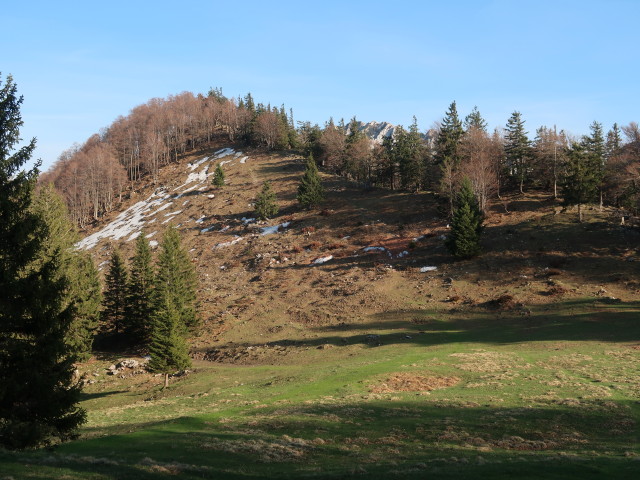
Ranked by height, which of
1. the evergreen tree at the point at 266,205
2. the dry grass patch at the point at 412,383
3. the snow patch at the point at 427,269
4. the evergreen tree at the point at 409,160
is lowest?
the dry grass patch at the point at 412,383

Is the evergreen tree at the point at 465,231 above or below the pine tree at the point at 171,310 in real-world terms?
above

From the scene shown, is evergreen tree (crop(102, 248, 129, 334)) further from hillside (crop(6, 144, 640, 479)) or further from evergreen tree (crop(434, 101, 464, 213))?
evergreen tree (crop(434, 101, 464, 213))

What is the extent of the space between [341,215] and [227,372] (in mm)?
52390

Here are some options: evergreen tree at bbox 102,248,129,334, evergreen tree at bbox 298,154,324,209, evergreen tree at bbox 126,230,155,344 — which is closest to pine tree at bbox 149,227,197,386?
evergreen tree at bbox 126,230,155,344

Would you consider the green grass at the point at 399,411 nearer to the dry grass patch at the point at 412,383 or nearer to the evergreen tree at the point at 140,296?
the dry grass patch at the point at 412,383

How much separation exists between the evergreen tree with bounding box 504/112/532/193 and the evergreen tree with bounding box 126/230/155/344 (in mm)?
67451

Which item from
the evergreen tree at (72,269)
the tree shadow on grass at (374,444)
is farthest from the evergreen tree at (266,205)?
the tree shadow on grass at (374,444)

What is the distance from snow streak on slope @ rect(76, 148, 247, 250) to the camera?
107 metres

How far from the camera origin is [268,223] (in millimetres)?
92438

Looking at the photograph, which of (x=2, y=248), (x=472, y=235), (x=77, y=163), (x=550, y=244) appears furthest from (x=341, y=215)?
(x=77, y=163)

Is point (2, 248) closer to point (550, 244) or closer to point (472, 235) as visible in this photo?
point (472, 235)

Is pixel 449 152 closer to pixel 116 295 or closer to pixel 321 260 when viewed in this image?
pixel 321 260

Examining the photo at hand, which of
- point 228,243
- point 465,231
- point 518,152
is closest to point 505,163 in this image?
point 518,152

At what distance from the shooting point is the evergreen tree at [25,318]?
1698 cm
